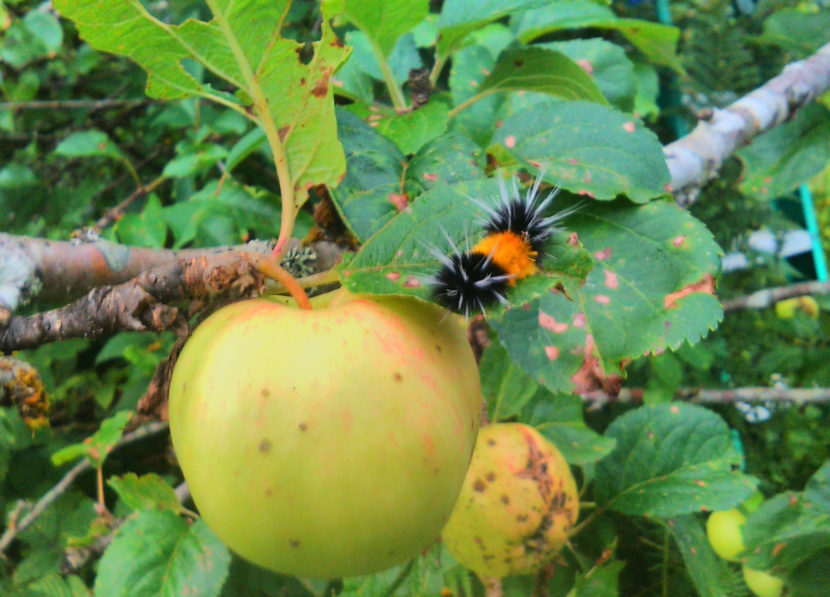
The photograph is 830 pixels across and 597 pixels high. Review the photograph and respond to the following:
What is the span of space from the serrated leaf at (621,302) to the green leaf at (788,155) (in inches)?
33.6

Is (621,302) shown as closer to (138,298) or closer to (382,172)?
(382,172)

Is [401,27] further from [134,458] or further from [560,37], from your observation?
[134,458]

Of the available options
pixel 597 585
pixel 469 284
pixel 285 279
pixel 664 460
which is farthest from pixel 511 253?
pixel 664 460

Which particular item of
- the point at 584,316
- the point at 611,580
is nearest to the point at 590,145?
the point at 584,316

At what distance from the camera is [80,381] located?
151 centimetres

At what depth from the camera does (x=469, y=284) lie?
17.1 inches

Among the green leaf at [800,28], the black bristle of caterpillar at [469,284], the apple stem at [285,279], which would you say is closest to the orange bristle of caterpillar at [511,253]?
the black bristle of caterpillar at [469,284]

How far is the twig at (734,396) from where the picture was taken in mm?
1223

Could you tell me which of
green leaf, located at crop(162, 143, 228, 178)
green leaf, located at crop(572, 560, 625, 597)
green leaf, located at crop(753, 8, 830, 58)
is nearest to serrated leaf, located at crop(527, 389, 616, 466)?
green leaf, located at crop(572, 560, 625, 597)

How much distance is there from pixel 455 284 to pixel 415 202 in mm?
100

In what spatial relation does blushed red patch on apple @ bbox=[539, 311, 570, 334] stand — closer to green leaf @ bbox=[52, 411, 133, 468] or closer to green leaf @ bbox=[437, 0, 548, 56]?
green leaf @ bbox=[437, 0, 548, 56]

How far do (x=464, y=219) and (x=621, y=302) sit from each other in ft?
0.55

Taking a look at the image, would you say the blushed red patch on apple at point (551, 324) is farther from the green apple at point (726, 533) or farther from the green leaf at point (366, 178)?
the green apple at point (726, 533)

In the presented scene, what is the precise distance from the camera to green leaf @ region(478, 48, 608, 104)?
78 cm
